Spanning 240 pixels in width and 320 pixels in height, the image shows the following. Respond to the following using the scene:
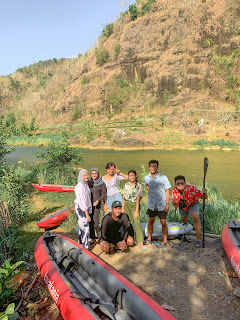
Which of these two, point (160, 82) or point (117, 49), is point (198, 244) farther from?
point (117, 49)

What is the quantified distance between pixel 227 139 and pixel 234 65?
1591cm

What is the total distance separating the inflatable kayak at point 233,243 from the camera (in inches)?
143

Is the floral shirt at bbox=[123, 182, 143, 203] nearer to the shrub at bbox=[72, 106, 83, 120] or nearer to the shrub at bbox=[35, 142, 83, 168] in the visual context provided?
the shrub at bbox=[35, 142, 83, 168]

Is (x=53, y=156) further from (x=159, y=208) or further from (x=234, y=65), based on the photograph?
(x=234, y=65)

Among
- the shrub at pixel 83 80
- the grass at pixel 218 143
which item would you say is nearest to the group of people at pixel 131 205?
the grass at pixel 218 143

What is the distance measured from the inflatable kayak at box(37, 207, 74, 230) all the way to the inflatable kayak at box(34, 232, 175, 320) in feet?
7.05

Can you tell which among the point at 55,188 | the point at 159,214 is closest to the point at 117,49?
the point at 55,188

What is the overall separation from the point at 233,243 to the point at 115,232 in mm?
2086

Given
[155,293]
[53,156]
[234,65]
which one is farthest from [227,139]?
[155,293]

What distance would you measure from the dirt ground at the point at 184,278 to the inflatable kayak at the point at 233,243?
251 millimetres

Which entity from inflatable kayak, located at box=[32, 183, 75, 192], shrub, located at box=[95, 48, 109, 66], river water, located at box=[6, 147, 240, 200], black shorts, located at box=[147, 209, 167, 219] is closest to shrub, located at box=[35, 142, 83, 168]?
inflatable kayak, located at box=[32, 183, 75, 192]

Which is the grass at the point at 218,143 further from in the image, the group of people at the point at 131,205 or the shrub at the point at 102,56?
the shrub at the point at 102,56

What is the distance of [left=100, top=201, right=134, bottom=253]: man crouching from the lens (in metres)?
4.45

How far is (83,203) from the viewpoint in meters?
4.47
